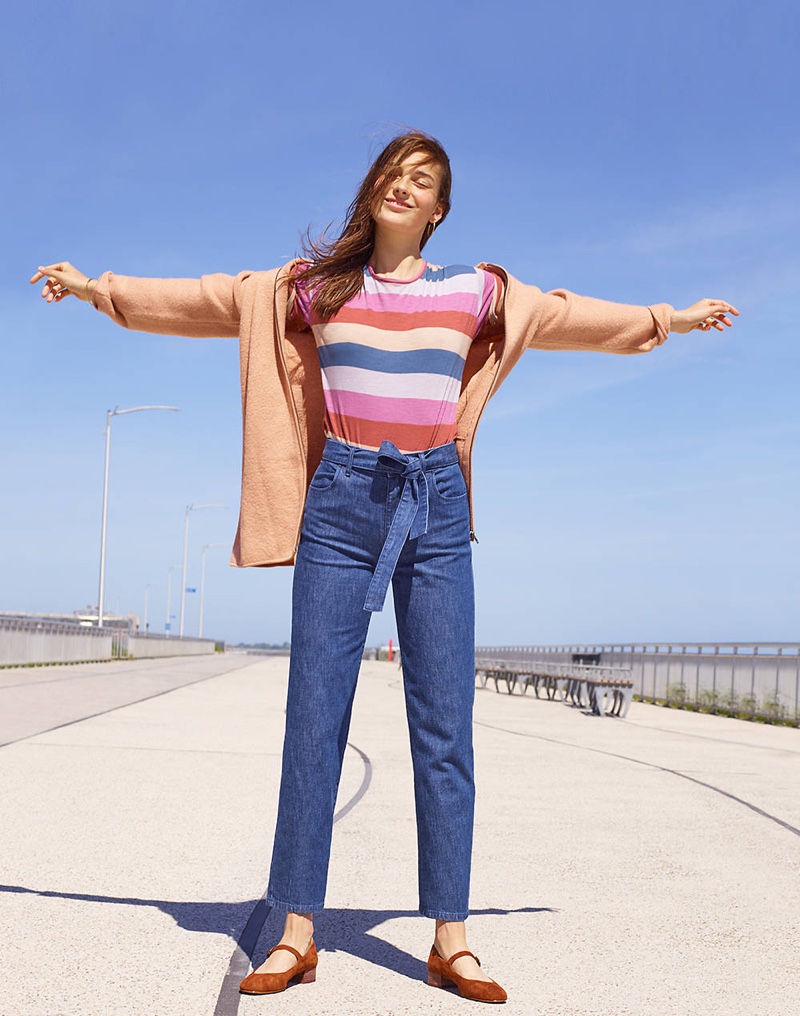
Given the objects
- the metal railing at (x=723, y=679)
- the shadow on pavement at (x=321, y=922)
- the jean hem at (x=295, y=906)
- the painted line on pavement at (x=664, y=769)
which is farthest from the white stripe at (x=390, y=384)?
the metal railing at (x=723, y=679)

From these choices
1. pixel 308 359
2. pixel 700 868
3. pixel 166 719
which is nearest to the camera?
pixel 308 359

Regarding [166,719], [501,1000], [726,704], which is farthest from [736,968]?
[726,704]

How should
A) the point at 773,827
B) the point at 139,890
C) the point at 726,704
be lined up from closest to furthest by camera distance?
the point at 139,890 < the point at 773,827 < the point at 726,704

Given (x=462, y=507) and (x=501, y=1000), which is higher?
(x=462, y=507)

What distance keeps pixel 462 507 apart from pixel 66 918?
1913 mm

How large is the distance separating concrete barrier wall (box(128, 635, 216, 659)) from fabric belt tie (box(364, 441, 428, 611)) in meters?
39.8

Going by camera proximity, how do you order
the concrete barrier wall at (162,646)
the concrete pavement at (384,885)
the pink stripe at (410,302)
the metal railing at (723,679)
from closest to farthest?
the concrete pavement at (384,885) < the pink stripe at (410,302) < the metal railing at (723,679) < the concrete barrier wall at (162,646)

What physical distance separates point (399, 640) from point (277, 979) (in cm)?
98

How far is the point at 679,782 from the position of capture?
8820mm

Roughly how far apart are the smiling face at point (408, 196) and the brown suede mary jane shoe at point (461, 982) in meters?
2.17

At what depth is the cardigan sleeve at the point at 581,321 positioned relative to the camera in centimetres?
368

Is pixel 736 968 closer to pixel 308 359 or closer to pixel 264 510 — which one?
pixel 264 510

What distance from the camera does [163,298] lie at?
370 centimetres

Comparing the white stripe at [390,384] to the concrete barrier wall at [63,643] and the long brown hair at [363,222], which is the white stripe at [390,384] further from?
the concrete barrier wall at [63,643]
